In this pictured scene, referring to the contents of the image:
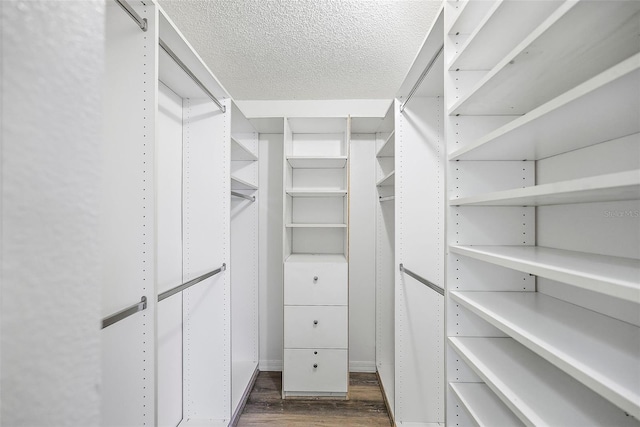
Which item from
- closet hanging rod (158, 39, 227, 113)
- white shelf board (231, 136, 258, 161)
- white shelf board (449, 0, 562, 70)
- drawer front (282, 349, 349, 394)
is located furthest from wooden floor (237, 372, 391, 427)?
white shelf board (449, 0, 562, 70)

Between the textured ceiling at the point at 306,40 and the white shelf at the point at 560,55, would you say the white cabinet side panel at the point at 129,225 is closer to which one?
the textured ceiling at the point at 306,40

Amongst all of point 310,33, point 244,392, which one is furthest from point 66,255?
point 244,392

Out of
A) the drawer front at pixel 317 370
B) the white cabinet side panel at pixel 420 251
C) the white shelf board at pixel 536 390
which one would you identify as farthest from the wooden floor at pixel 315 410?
the white shelf board at pixel 536 390

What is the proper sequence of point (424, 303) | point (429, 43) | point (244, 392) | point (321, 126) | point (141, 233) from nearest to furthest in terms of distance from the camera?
point (141, 233)
point (429, 43)
point (424, 303)
point (244, 392)
point (321, 126)

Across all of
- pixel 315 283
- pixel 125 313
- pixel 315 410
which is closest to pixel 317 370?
pixel 315 410

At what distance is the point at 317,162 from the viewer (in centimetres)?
244

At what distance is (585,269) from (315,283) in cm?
173

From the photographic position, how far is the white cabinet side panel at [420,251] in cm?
180

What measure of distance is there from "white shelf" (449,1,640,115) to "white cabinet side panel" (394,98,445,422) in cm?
87

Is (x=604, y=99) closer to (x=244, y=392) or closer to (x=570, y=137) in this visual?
(x=570, y=137)

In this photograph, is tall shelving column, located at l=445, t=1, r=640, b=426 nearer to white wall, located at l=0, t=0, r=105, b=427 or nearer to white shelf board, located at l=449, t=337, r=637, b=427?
white shelf board, located at l=449, t=337, r=637, b=427

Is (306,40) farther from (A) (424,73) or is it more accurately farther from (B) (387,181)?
(B) (387,181)

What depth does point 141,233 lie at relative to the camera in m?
0.99

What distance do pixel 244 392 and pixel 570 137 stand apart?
7.55 feet
